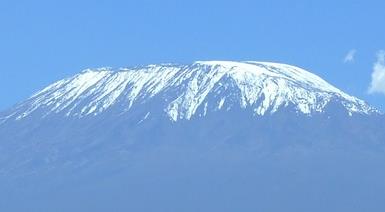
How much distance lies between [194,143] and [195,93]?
705 centimetres

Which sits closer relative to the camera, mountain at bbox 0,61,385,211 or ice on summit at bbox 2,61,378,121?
mountain at bbox 0,61,385,211

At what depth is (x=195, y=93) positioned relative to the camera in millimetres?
146875

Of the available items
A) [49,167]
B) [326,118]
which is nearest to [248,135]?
[326,118]

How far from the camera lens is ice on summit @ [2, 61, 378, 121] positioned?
480 feet

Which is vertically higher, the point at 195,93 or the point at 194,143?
the point at 195,93

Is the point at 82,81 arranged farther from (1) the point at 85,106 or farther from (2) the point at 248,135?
(2) the point at 248,135

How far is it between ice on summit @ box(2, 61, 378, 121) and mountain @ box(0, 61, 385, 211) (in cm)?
16

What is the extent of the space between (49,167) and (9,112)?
1533 cm

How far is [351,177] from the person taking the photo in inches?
5330

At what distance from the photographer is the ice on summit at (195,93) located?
480 ft

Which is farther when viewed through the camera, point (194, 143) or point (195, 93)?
point (195, 93)

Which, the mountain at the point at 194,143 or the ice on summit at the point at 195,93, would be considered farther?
the ice on summit at the point at 195,93

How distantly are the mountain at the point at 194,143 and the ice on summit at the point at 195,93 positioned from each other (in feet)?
0.52

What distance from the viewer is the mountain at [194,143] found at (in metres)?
130
